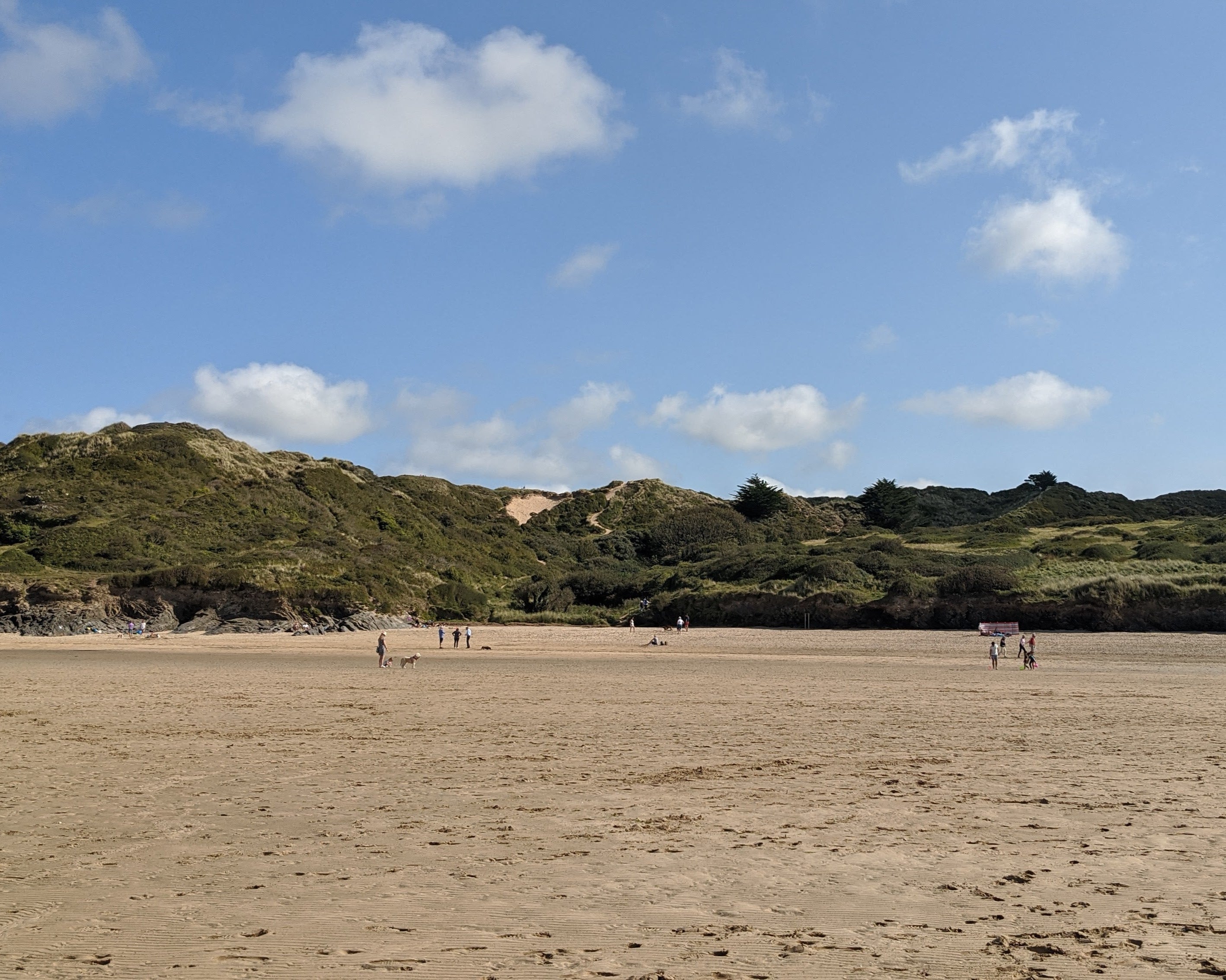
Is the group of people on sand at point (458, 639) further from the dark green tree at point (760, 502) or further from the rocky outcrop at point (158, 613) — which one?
the dark green tree at point (760, 502)

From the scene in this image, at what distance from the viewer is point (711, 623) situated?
163 feet

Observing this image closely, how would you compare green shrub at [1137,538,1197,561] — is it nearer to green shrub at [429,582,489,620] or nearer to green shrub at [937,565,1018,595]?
green shrub at [937,565,1018,595]

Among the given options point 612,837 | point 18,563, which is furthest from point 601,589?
point 612,837

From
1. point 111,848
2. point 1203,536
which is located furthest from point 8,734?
point 1203,536

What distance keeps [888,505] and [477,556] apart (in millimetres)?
42771

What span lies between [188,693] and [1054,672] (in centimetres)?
2219

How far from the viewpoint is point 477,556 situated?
71.3 meters

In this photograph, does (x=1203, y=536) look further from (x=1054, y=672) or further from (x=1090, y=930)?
(x=1090, y=930)

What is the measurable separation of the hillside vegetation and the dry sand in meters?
26.8

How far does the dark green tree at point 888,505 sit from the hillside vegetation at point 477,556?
35cm

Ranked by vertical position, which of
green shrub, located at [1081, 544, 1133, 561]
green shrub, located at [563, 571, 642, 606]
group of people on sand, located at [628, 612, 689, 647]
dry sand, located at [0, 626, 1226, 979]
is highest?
green shrub, located at [1081, 544, 1133, 561]

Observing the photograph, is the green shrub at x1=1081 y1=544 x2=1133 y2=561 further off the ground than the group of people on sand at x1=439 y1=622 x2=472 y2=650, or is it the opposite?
the green shrub at x1=1081 y1=544 x2=1133 y2=561

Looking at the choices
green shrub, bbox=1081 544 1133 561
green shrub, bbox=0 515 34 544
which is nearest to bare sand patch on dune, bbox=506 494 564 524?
green shrub, bbox=0 515 34 544

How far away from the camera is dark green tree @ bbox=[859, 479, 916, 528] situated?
297 ft
